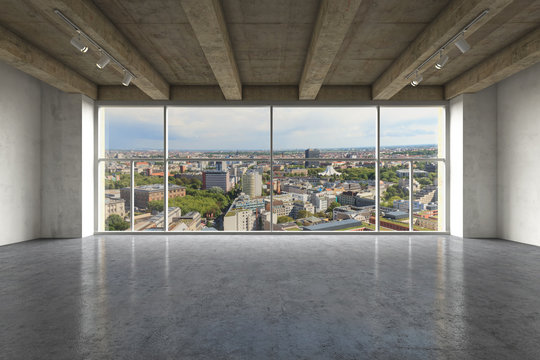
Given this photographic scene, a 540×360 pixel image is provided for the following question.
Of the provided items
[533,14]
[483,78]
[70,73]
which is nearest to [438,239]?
[483,78]

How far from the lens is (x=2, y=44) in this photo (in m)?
5.05

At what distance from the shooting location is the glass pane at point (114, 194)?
8414 millimetres

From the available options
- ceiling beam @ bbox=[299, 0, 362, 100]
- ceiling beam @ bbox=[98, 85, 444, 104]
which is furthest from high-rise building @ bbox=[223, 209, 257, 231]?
ceiling beam @ bbox=[299, 0, 362, 100]

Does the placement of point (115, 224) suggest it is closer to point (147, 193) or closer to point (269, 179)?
point (147, 193)

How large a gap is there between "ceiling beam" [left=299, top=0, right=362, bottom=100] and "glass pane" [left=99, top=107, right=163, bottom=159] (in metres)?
4.74

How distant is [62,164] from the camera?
7730mm

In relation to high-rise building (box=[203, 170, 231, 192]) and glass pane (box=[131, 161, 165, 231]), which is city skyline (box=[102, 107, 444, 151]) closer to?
glass pane (box=[131, 161, 165, 231])

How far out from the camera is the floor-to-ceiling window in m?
8.38

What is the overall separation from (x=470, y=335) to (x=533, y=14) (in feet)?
17.7

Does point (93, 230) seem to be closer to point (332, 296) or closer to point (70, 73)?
point (70, 73)

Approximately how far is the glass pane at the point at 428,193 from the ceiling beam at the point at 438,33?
2802 mm

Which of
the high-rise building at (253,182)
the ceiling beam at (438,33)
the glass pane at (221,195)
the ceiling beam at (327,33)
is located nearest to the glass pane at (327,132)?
the high-rise building at (253,182)

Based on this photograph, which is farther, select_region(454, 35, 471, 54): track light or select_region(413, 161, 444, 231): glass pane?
select_region(413, 161, 444, 231): glass pane

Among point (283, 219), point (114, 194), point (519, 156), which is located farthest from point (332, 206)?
point (114, 194)
